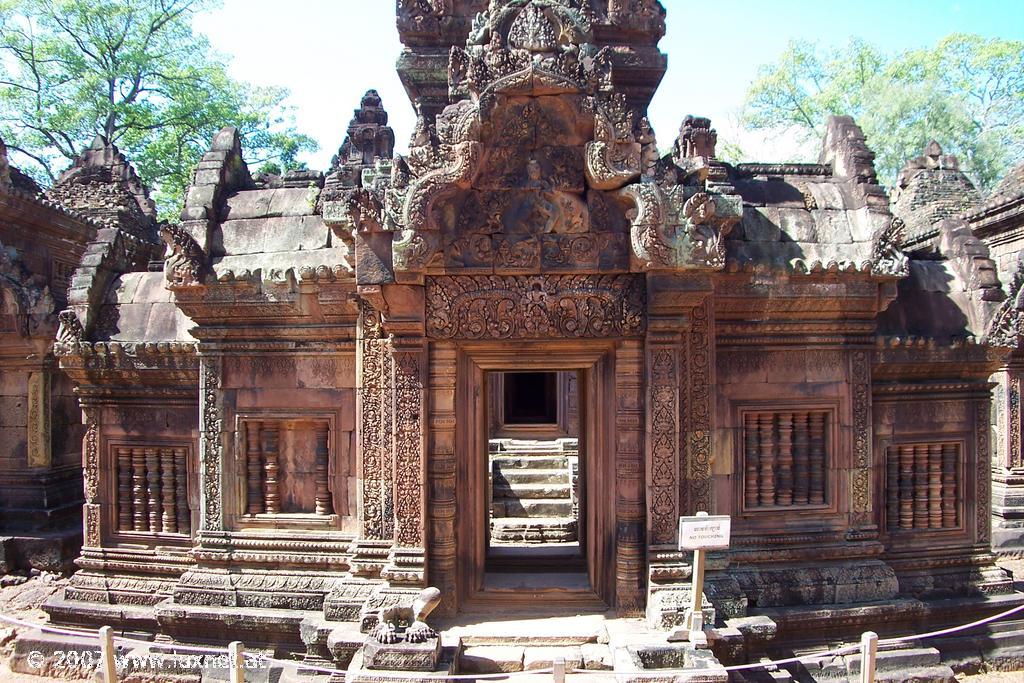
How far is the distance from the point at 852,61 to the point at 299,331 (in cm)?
3045

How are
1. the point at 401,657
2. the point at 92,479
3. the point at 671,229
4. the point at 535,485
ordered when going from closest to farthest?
the point at 401,657 → the point at 671,229 → the point at 92,479 → the point at 535,485

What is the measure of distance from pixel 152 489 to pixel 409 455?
11.1 ft

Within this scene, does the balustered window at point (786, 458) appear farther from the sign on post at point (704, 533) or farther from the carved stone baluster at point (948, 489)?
the sign on post at point (704, 533)

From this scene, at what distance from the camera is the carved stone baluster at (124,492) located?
7.75 meters

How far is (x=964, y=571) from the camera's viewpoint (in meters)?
7.38

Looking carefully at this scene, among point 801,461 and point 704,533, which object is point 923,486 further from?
point 704,533

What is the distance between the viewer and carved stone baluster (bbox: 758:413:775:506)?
22.8 ft

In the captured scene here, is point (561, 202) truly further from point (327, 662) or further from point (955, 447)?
point (955, 447)

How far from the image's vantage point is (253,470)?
23.3 ft

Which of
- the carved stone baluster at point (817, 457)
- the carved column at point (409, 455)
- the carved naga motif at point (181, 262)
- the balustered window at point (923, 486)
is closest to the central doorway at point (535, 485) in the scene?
the carved column at point (409, 455)

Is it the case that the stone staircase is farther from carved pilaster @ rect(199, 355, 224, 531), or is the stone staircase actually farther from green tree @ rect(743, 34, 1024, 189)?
green tree @ rect(743, 34, 1024, 189)

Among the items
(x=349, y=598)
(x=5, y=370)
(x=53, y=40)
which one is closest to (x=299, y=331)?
(x=349, y=598)

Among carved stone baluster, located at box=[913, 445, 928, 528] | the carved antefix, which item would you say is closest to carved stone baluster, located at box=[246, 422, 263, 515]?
the carved antefix

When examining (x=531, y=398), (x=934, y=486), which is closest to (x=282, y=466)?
(x=934, y=486)
